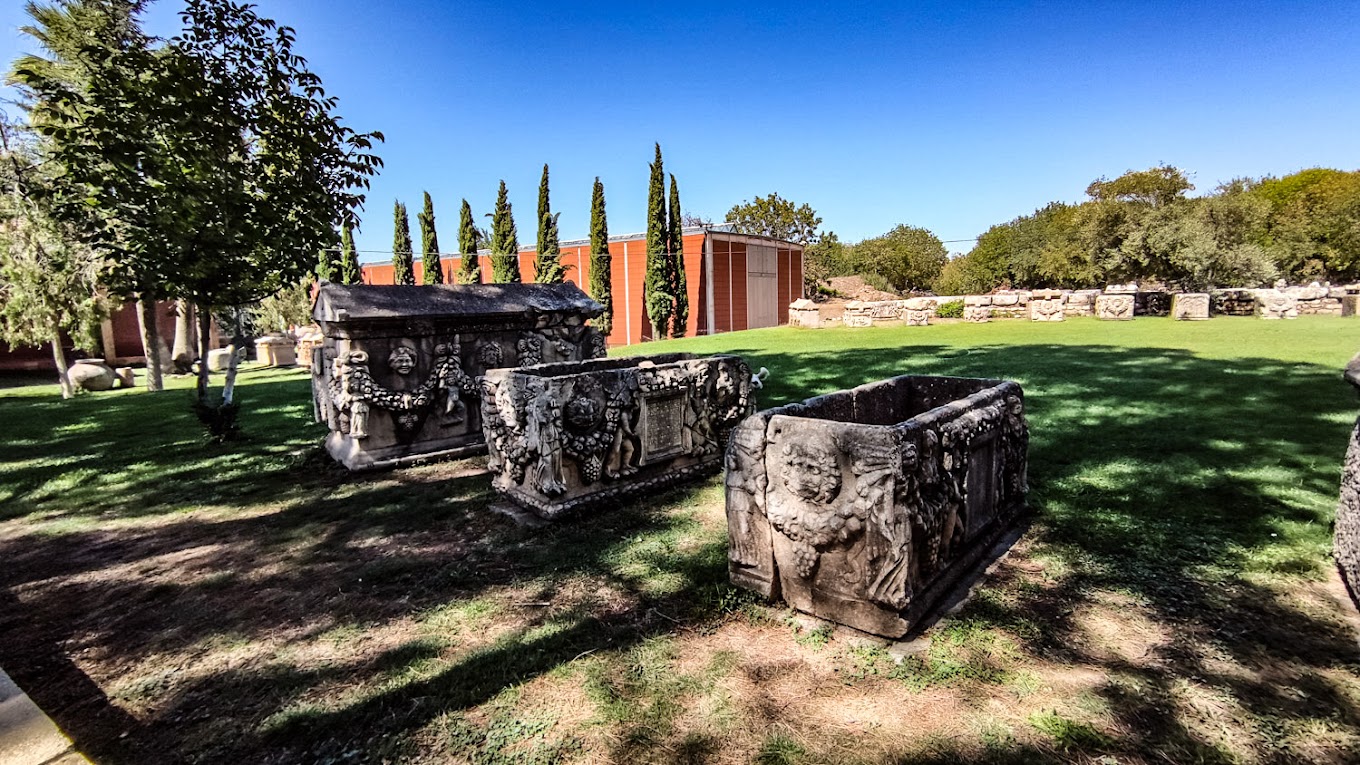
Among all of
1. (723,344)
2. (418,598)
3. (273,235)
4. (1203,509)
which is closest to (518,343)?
(273,235)

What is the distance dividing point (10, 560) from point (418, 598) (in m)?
3.08

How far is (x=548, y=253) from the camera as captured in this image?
2383 centimetres

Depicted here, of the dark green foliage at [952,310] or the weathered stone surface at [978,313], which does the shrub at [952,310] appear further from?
the weathered stone surface at [978,313]

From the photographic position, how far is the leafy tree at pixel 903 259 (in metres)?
41.8

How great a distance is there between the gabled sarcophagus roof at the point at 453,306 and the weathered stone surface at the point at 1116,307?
17.0 metres

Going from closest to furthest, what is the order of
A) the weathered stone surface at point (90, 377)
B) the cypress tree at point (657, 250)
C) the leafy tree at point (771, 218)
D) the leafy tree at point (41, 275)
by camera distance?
the leafy tree at point (41, 275), the weathered stone surface at point (90, 377), the cypress tree at point (657, 250), the leafy tree at point (771, 218)

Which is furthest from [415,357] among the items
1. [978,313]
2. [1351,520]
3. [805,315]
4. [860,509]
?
[978,313]

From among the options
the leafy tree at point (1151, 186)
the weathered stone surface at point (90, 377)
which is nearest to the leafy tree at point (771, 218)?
the leafy tree at point (1151, 186)

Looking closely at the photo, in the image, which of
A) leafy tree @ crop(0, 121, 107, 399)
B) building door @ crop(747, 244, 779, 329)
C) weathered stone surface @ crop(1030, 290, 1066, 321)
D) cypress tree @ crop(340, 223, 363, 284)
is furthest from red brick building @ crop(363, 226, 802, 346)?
leafy tree @ crop(0, 121, 107, 399)

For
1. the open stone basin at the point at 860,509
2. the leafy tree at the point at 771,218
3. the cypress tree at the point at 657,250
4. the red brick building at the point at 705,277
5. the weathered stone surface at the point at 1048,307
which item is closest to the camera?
the open stone basin at the point at 860,509

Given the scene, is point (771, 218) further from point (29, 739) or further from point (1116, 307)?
point (29, 739)

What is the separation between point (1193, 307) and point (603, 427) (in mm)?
19172

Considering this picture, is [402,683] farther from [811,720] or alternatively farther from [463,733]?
[811,720]

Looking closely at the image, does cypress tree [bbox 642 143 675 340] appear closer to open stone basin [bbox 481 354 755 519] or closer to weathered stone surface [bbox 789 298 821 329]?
weathered stone surface [bbox 789 298 821 329]
